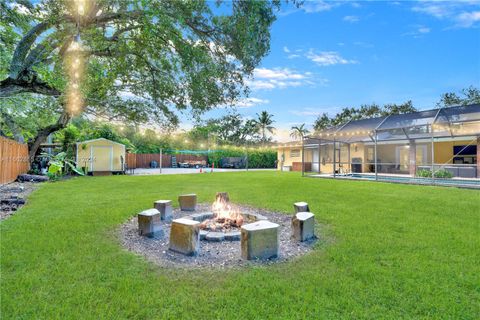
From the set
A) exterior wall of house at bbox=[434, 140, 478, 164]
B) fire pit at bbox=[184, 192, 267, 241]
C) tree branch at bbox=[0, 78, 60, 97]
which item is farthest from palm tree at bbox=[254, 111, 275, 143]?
fire pit at bbox=[184, 192, 267, 241]

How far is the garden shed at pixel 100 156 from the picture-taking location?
709 inches

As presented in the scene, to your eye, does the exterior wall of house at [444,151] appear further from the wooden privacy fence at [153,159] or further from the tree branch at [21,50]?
the wooden privacy fence at [153,159]

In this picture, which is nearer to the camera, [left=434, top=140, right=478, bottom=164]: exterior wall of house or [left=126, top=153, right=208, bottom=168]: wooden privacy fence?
[left=434, top=140, right=478, bottom=164]: exterior wall of house

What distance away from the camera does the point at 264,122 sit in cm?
4644

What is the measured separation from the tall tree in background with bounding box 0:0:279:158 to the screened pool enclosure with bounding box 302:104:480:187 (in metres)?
10.3

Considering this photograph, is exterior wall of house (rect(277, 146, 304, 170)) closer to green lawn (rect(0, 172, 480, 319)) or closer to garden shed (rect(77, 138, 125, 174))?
garden shed (rect(77, 138, 125, 174))

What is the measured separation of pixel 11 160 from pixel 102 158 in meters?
7.67

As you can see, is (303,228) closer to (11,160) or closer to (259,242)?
(259,242)

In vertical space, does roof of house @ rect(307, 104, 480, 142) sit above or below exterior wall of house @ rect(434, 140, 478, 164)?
above

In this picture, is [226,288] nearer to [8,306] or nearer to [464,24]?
[8,306]

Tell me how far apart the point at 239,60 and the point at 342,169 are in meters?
15.3

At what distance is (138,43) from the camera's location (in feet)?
20.5

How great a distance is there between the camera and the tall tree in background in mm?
5457

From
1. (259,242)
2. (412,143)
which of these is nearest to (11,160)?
(259,242)
